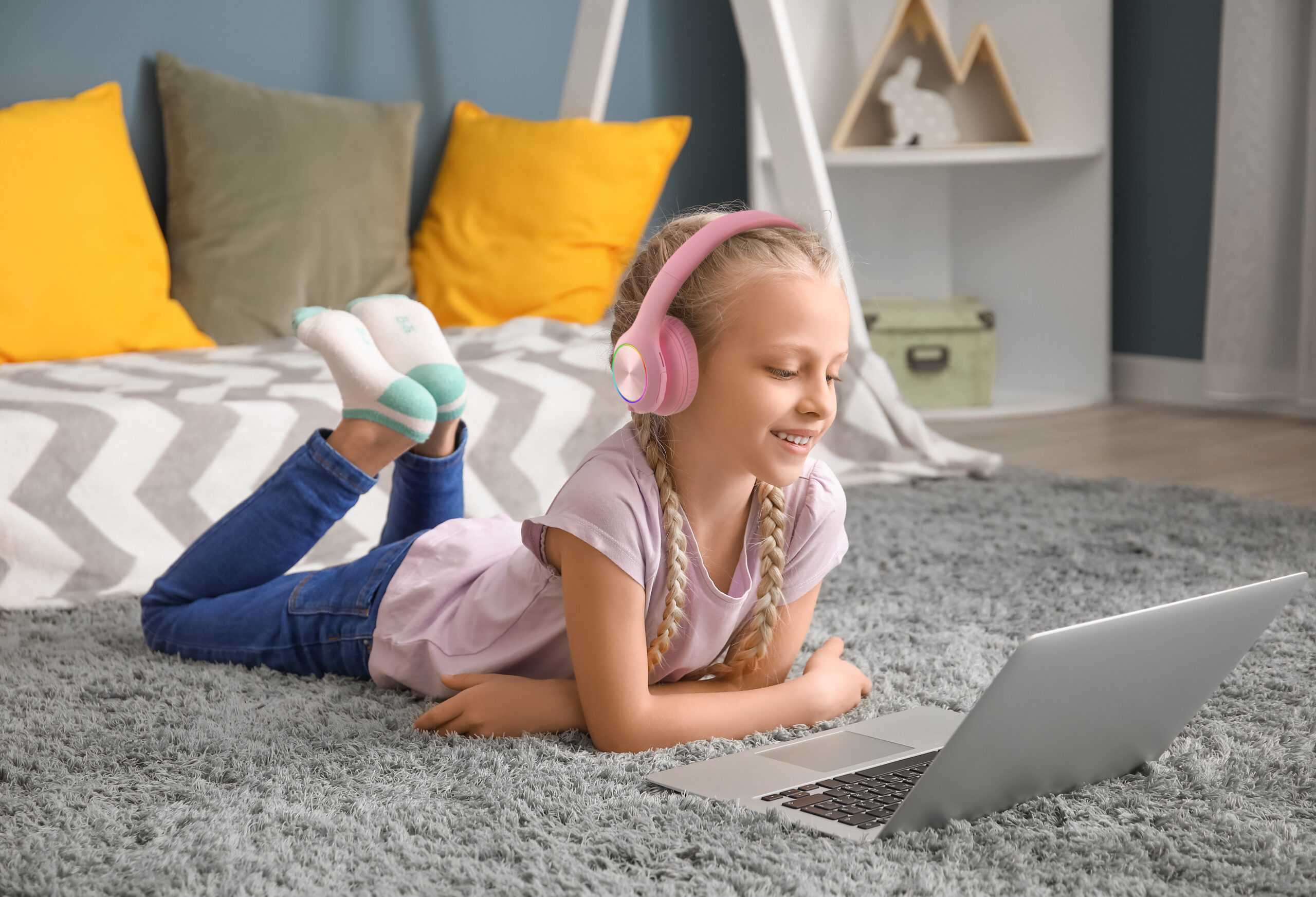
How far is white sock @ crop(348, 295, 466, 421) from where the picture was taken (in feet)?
3.80

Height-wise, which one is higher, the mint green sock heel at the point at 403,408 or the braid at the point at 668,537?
the mint green sock heel at the point at 403,408

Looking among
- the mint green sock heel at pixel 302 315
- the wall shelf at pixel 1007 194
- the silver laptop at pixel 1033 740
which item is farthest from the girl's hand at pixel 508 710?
the wall shelf at pixel 1007 194

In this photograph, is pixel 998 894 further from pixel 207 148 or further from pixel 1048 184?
pixel 1048 184

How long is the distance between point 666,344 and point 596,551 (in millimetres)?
150

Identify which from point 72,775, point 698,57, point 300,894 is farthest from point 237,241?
point 300,894

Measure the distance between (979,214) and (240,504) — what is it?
2.27 metres

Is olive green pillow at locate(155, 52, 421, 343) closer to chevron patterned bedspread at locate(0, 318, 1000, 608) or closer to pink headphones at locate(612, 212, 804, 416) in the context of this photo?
chevron patterned bedspread at locate(0, 318, 1000, 608)

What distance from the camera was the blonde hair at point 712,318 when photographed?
0.92 meters

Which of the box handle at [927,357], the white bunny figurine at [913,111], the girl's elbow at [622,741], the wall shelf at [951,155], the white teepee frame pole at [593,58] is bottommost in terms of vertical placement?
the box handle at [927,357]

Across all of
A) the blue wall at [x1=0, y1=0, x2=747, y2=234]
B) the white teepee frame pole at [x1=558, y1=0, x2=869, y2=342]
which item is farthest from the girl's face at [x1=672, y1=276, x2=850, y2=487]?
the blue wall at [x1=0, y1=0, x2=747, y2=234]

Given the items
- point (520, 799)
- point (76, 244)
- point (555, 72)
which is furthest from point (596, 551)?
point (555, 72)

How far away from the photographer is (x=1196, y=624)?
77cm

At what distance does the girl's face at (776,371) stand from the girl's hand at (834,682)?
0.60 feet

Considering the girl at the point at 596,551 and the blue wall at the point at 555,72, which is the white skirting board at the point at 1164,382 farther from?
the girl at the point at 596,551
